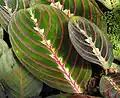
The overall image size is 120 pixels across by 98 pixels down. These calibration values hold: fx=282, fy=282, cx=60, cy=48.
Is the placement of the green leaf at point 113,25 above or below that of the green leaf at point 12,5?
below

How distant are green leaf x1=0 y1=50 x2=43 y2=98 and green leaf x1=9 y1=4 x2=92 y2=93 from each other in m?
0.04

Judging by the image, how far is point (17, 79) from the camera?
94cm

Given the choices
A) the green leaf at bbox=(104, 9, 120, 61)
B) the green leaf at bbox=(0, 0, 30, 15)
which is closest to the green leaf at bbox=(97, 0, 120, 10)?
the green leaf at bbox=(104, 9, 120, 61)

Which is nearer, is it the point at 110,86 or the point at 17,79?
the point at 110,86

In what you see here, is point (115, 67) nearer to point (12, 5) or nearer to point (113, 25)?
point (113, 25)

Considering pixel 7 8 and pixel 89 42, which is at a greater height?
pixel 7 8

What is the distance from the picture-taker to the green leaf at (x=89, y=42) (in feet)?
2.69

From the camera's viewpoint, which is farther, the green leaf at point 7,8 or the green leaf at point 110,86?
the green leaf at point 7,8

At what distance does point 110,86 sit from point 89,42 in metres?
0.15

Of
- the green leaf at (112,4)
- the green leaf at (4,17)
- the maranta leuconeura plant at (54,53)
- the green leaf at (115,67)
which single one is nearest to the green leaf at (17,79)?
the maranta leuconeura plant at (54,53)

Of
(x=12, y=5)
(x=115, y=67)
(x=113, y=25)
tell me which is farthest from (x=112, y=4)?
(x=12, y=5)

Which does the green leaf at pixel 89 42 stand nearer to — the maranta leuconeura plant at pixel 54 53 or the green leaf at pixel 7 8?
the maranta leuconeura plant at pixel 54 53

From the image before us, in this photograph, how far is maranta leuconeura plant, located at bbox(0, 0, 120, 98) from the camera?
85cm

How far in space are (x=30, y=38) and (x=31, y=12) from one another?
85 millimetres
